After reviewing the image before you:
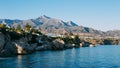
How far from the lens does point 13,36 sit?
16012cm

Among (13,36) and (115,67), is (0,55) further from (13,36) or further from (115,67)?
(115,67)

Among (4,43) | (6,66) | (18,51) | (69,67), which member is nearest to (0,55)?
(4,43)

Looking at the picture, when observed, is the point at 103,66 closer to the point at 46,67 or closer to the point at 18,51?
the point at 46,67

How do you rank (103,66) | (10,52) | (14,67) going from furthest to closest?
(10,52) → (103,66) → (14,67)

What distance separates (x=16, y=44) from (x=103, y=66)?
64.9 meters

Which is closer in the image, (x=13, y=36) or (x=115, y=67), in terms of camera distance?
(x=115, y=67)

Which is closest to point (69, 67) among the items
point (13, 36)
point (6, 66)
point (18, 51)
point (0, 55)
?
point (6, 66)

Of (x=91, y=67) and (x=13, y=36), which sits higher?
(x=13, y=36)

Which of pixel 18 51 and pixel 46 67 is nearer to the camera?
pixel 46 67

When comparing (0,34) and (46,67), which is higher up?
(0,34)

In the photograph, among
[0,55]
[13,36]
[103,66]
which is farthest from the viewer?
[13,36]

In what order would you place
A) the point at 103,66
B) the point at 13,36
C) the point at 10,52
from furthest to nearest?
the point at 13,36 < the point at 10,52 < the point at 103,66

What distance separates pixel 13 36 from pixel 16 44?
9.48 meters

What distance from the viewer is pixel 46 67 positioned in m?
97.1
